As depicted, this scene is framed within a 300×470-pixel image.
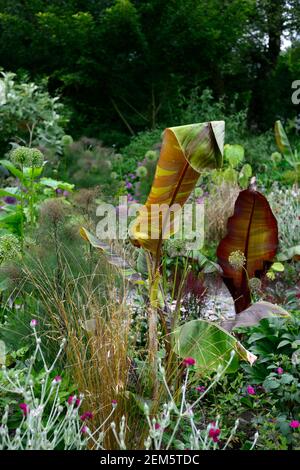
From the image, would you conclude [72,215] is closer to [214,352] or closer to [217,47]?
[214,352]

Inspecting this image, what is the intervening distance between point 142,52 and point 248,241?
381 inches

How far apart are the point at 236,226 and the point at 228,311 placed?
0.95 m

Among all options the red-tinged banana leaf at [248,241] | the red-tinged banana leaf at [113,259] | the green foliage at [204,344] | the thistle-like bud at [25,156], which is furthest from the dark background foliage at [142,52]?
the green foliage at [204,344]

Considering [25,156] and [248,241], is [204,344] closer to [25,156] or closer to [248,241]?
[248,241]

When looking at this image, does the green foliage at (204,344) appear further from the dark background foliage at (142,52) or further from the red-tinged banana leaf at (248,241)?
the dark background foliage at (142,52)

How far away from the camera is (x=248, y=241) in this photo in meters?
3.51

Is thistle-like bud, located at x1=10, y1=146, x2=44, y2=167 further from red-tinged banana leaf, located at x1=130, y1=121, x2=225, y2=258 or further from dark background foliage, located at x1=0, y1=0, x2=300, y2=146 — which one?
dark background foliage, located at x1=0, y1=0, x2=300, y2=146

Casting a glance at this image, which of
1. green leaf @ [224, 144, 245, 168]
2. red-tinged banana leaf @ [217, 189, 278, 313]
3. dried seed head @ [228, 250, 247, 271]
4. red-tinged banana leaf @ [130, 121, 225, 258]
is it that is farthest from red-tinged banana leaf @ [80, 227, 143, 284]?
green leaf @ [224, 144, 245, 168]

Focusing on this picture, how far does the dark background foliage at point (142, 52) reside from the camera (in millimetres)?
11688

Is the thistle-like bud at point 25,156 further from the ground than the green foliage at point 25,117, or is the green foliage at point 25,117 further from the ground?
the green foliage at point 25,117

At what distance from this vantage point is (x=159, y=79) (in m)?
12.8

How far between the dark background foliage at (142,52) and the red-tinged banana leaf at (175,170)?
9101 millimetres

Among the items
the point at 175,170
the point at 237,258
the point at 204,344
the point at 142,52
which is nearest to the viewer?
the point at 204,344

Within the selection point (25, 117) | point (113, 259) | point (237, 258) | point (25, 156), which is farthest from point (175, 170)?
point (25, 117)
